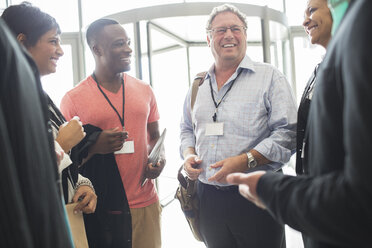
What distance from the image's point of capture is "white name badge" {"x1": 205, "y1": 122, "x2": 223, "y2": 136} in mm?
1768

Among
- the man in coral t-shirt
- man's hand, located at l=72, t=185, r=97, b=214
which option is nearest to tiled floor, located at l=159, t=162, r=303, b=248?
the man in coral t-shirt

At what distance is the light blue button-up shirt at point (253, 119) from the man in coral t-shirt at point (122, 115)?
16.1 inches

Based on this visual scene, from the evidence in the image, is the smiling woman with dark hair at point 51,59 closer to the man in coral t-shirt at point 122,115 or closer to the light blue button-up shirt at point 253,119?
the man in coral t-shirt at point 122,115

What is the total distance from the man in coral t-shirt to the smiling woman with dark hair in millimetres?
313

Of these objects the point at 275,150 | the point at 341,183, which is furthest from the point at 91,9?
the point at 341,183

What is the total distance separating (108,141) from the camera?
71.6 inches

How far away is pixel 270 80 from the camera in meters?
1.78

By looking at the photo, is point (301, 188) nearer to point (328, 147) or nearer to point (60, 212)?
point (328, 147)

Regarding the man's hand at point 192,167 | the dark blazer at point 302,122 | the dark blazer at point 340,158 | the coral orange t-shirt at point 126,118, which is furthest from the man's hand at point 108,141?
the dark blazer at point 340,158

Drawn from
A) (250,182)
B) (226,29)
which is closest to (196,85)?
(226,29)

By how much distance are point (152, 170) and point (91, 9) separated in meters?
4.39

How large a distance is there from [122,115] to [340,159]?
153 cm

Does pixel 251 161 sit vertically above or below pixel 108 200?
above

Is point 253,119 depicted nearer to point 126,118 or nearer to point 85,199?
point 126,118
